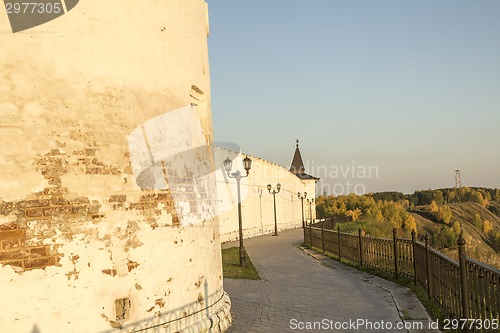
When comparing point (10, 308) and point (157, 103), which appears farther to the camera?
point (157, 103)

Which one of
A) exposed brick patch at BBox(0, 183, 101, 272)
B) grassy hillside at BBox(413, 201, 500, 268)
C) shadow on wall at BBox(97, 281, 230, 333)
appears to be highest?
exposed brick patch at BBox(0, 183, 101, 272)

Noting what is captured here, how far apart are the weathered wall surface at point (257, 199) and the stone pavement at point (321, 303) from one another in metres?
13.3

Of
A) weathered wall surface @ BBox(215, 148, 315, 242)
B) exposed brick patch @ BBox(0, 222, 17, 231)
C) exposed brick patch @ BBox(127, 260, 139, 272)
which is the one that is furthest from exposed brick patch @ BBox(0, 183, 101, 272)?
weathered wall surface @ BBox(215, 148, 315, 242)

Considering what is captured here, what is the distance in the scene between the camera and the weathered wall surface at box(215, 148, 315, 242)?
28.0 metres

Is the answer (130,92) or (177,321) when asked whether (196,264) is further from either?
(130,92)

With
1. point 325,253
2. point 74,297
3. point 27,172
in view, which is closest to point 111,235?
point 74,297

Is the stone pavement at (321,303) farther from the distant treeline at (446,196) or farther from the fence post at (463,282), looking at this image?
the distant treeline at (446,196)

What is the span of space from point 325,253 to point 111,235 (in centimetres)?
1513

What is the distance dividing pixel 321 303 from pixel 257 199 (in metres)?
26.0

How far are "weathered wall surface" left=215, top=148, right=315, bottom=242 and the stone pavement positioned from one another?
1335 centimetres

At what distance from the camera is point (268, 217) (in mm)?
38312

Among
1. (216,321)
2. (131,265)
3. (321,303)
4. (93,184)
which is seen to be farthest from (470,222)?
(93,184)

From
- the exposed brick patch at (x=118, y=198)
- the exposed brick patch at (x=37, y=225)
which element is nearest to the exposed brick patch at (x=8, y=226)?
the exposed brick patch at (x=37, y=225)

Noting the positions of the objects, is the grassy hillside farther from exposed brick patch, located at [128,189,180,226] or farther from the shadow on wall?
exposed brick patch, located at [128,189,180,226]
